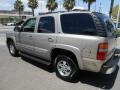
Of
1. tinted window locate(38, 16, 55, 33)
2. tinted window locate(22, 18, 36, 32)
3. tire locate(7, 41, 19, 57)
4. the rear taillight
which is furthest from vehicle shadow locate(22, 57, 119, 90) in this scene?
tire locate(7, 41, 19, 57)

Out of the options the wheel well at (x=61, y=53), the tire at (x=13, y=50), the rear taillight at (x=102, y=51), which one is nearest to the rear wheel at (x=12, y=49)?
the tire at (x=13, y=50)

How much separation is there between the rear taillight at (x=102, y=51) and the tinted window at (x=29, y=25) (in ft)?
9.16

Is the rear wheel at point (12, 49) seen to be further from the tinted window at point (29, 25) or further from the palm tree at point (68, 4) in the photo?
the palm tree at point (68, 4)

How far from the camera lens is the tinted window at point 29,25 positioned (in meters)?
6.63

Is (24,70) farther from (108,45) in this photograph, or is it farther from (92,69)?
(108,45)

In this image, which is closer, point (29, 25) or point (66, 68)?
point (66, 68)

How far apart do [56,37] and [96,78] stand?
1759mm

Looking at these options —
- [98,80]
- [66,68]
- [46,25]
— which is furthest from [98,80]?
[46,25]

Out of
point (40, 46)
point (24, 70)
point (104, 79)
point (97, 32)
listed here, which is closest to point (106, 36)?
point (97, 32)

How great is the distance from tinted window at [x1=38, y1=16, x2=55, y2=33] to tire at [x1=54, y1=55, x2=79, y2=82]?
2.91ft

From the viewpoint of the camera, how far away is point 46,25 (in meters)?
6.03

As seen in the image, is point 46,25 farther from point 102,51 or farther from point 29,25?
point 102,51

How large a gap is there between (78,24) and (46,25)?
52.8 inches

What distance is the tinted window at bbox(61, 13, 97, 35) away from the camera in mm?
4793
